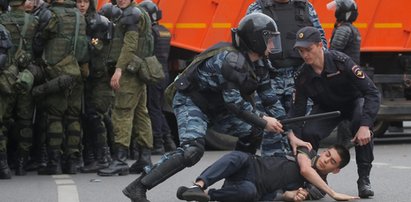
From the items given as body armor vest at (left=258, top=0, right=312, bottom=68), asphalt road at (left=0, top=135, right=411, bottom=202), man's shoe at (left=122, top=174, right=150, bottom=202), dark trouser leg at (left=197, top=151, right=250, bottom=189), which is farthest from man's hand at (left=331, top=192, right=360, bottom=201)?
body armor vest at (left=258, top=0, right=312, bottom=68)

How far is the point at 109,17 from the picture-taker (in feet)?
39.7

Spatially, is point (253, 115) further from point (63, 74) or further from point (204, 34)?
point (204, 34)

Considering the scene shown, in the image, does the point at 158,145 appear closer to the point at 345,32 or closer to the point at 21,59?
→ the point at 345,32

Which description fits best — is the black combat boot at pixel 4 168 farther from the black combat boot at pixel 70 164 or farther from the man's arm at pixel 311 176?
the man's arm at pixel 311 176

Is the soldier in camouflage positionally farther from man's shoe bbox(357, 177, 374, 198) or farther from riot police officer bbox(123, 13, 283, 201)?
man's shoe bbox(357, 177, 374, 198)

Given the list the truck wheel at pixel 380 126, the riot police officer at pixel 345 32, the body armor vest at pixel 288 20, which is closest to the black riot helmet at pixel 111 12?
the body armor vest at pixel 288 20

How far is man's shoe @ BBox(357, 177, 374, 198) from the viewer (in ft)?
30.1

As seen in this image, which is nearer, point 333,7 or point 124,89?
point 124,89

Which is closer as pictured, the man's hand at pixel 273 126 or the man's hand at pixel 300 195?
the man's hand at pixel 273 126

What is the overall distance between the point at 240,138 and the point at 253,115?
0.62 meters

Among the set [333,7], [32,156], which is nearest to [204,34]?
[333,7]

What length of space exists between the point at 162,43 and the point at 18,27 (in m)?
2.71

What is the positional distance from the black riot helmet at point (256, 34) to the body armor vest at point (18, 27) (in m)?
3.30

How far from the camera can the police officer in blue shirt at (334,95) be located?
895 cm
